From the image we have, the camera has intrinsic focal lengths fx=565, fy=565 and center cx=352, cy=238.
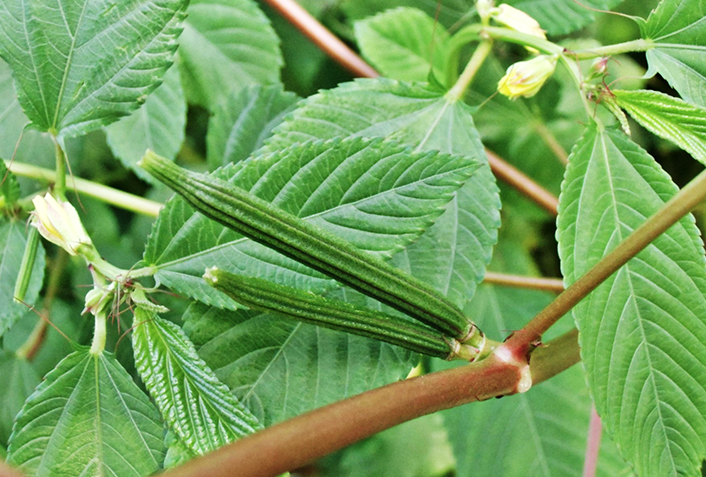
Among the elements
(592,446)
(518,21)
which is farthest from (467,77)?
(592,446)

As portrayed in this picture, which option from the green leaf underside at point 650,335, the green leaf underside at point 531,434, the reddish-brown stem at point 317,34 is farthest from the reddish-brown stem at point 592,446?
the reddish-brown stem at point 317,34

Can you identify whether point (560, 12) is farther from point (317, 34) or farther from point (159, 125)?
point (159, 125)

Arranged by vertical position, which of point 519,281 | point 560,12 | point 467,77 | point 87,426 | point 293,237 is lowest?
point 87,426

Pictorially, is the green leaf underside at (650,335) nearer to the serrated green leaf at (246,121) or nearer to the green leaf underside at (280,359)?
the green leaf underside at (280,359)

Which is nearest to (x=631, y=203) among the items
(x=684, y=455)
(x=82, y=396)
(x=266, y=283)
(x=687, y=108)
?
(x=687, y=108)

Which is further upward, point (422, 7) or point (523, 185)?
point (422, 7)

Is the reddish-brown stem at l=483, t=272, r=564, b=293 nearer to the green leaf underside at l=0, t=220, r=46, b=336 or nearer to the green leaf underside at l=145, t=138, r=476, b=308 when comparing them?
the green leaf underside at l=145, t=138, r=476, b=308

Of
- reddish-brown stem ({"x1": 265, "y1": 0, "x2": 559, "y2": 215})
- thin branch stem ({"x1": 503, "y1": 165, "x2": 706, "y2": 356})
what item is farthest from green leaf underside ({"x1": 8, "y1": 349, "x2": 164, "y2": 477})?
reddish-brown stem ({"x1": 265, "y1": 0, "x2": 559, "y2": 215})
